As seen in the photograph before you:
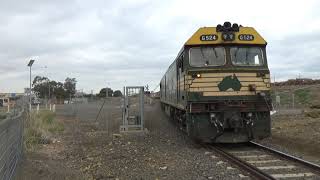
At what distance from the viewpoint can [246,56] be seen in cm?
1578

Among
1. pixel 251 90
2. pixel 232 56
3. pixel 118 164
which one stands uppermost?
pixel 232 56

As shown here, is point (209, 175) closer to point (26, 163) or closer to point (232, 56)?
point (26, 163)

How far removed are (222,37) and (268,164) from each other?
5.01 m

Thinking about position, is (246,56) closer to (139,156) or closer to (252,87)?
(252,87)

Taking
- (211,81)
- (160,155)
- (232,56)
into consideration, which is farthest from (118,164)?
(232,56)

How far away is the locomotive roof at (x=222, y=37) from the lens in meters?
15.6

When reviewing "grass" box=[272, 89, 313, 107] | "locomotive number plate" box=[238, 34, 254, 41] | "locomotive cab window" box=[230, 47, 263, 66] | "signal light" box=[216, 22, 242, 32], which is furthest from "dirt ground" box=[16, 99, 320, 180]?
"grass" box=[272, 89, 313, 107]

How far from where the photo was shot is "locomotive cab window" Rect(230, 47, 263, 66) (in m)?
15.7

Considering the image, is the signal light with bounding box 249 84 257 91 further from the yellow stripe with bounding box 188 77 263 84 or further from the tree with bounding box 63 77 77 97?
the tree with bounding box 63 77 77 97

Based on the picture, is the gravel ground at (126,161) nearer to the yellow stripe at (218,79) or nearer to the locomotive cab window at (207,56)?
the yellow stripe at (218,79)

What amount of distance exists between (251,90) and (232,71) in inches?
32.1

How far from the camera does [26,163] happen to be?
1165 centimetres

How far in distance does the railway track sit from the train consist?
0.65 m

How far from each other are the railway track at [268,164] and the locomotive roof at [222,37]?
3291 millimetres
